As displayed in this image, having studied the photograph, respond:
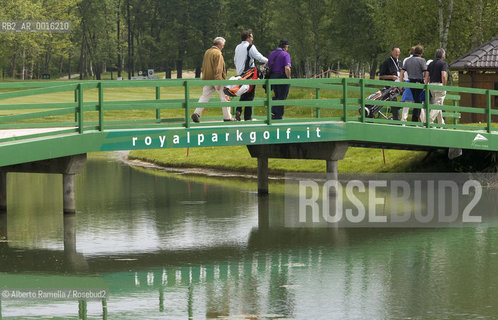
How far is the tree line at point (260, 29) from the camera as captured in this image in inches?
1767

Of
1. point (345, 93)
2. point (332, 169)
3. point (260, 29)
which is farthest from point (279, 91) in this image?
point (260, 29)

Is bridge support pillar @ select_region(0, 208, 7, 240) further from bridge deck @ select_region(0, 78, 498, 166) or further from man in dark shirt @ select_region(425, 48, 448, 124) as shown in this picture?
man in dark shirt @ select_region(425, 48, 448, 124)

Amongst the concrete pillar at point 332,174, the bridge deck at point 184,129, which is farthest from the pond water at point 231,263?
the bridge deck at point 184,129

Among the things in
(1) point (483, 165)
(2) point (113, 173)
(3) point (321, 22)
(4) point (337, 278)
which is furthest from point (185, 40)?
(4) point (337, 278)

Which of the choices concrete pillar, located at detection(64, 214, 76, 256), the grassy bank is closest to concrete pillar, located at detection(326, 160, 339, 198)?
concrete pillar, located at detection(64, 214, 76, 256)

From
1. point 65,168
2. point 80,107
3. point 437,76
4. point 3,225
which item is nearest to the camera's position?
point 80,107

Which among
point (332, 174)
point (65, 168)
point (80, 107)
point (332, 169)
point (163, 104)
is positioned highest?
point (163, 104)

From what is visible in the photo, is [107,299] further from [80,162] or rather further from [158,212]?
[158,212]

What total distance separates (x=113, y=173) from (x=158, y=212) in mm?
11252

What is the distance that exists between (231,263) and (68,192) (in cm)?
556

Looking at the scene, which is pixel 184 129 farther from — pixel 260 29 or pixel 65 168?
pixel 260 29

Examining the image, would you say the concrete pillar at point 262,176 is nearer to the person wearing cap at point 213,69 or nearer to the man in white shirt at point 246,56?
the man in white shirt at point 246,56

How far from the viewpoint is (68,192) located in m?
22.1

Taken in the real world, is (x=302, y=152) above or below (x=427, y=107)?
below
